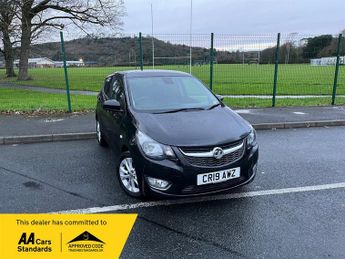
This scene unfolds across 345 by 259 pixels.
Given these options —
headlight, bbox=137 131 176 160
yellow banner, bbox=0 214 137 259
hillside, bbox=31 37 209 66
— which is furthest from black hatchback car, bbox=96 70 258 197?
hillside, bbox=31 37 209 66

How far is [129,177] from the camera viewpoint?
13.6 feet

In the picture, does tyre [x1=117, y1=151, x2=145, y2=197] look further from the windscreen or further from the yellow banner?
the yellow banner

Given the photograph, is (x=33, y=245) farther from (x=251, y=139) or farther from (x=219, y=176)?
(x=251, y=139)

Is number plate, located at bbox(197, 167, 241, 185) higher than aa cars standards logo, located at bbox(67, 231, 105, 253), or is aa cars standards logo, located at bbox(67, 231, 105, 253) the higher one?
number plate, located at bbox(197, 167, 241, 185)

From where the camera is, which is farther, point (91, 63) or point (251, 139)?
point (91, 63)

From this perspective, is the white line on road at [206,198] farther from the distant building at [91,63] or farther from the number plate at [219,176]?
the distant building at [91,63]

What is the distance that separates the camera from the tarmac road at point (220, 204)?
3.10 m

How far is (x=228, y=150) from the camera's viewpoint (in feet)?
12.3

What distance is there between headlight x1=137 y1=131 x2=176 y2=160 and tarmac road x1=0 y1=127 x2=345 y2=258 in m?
0.68

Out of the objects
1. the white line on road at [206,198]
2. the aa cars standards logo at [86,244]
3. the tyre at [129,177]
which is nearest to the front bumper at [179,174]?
the tyre at [129,177]

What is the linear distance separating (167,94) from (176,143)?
151cm

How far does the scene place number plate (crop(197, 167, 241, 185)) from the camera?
11.8 ft

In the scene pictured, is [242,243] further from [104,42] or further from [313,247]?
[104,42]

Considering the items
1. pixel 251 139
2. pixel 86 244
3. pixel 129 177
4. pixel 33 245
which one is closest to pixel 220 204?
pixel 251 139
